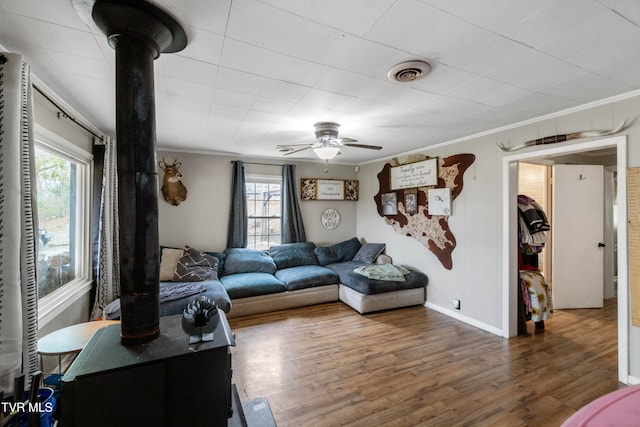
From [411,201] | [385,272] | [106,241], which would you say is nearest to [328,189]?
[411,201]

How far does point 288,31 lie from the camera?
1.45m

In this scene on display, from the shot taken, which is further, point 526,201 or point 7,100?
point 526,201

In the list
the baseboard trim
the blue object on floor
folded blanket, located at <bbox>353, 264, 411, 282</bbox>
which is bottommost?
the blue object on floor

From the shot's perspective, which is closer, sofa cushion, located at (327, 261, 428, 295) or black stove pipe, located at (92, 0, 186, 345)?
black stove pipe, located at (92, 0, 186, 345)

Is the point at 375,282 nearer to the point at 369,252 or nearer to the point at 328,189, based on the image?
the point at 369,252

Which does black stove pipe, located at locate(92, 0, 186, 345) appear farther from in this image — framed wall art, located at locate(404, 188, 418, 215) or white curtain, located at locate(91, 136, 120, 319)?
framed wall art, located at locate(404, 188, 418, 215)

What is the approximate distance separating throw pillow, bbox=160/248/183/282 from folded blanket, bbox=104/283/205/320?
313 mm

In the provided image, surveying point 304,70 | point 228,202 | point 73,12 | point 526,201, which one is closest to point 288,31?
point 304,70

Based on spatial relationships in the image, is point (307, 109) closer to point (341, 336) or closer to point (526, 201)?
point (341, 336)

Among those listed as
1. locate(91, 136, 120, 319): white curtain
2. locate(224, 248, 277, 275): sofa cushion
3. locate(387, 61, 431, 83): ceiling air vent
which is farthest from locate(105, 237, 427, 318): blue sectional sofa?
locate(387, 61, 431, 83): ceiling air vent

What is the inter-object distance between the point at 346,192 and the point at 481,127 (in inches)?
113

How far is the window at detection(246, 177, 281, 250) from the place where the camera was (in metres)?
5.04

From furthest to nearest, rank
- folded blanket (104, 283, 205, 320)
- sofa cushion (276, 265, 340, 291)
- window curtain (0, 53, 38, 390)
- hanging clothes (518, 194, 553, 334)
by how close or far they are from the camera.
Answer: sofa cushion (276, 265, 340, 291) < hanging clothes (518, 194, 553, 334) < folded blanket (104, 283, 205, 320) < window curtain (0, 53, 38, 390)

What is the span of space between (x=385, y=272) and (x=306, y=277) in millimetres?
1156
